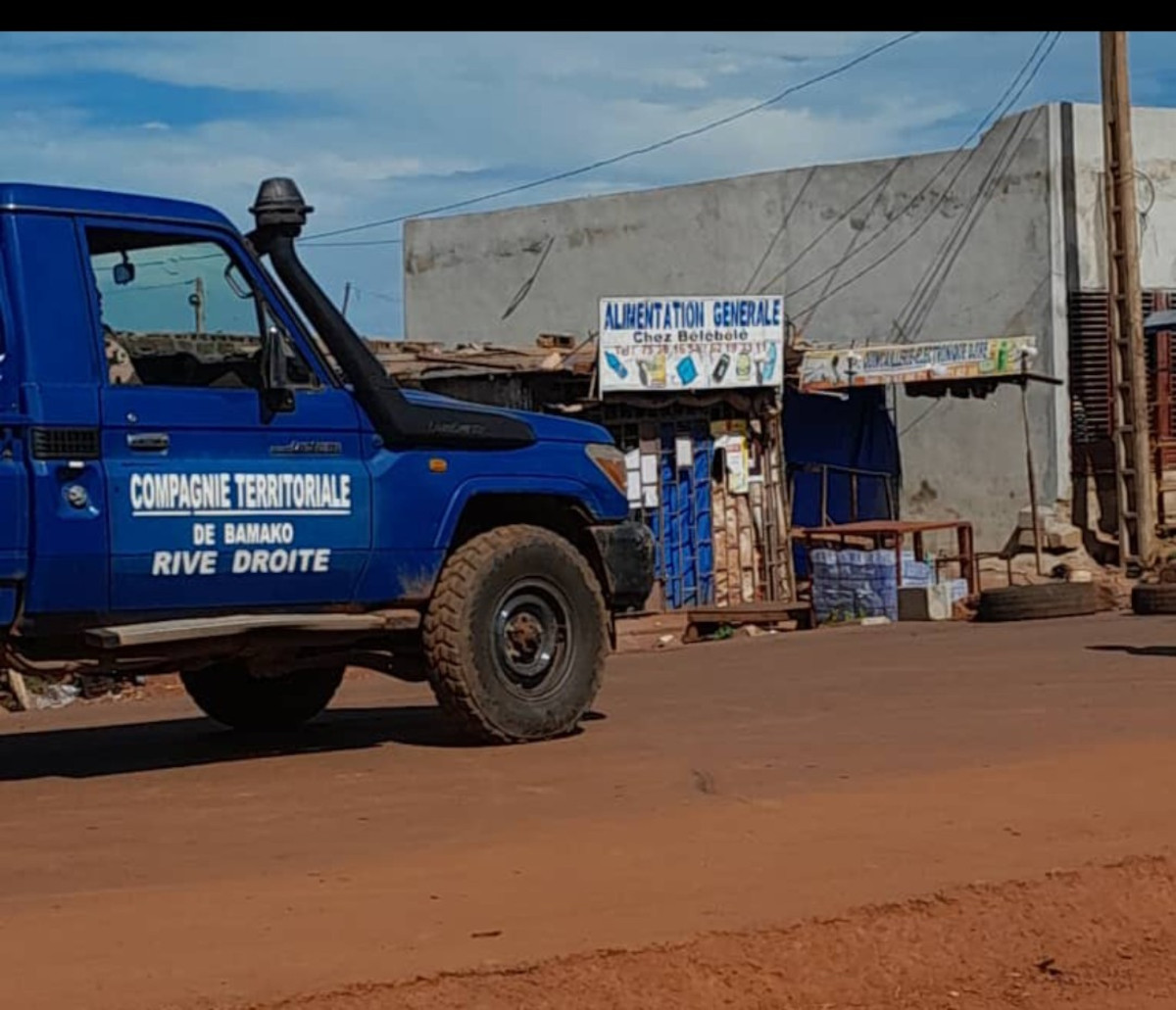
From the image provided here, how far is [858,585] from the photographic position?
71.8ft

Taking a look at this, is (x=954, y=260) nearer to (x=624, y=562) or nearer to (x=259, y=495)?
(x=624, y=562)

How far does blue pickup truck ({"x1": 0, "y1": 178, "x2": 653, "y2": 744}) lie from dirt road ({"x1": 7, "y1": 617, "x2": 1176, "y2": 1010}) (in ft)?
1.75

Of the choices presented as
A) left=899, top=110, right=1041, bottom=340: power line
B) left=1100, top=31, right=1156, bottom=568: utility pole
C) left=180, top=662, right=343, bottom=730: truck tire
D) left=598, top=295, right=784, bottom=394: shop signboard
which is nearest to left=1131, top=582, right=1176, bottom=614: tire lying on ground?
left=598, top=295, right=784, bottom=394: shop signboard

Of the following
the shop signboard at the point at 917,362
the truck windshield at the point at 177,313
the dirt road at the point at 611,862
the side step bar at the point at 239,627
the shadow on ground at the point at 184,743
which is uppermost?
the shop signboard at the point at 917,362

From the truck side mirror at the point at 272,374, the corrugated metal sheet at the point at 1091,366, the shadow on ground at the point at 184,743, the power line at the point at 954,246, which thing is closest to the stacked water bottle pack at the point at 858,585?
the corrugated metal sheet at the point at 1091,366

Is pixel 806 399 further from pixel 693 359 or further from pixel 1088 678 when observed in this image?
pixel 1088 678

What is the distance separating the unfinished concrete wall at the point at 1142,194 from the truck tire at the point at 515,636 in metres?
18.1

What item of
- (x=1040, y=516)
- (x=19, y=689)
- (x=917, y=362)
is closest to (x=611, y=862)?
(x=19, y=689)

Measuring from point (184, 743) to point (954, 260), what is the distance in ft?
62.7

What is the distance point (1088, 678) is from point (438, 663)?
4979mm

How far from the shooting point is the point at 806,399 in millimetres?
26484

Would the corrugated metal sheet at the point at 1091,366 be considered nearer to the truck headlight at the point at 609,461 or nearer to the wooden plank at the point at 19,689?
the wooden plank at the point at 19,689

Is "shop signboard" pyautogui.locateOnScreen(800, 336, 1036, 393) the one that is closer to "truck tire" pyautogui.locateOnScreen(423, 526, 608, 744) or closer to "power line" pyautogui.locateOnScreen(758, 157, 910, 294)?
"power line" pyautogui.locateOnScreen(758, 157, 910, 294)

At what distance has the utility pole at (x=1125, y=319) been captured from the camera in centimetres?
2481
